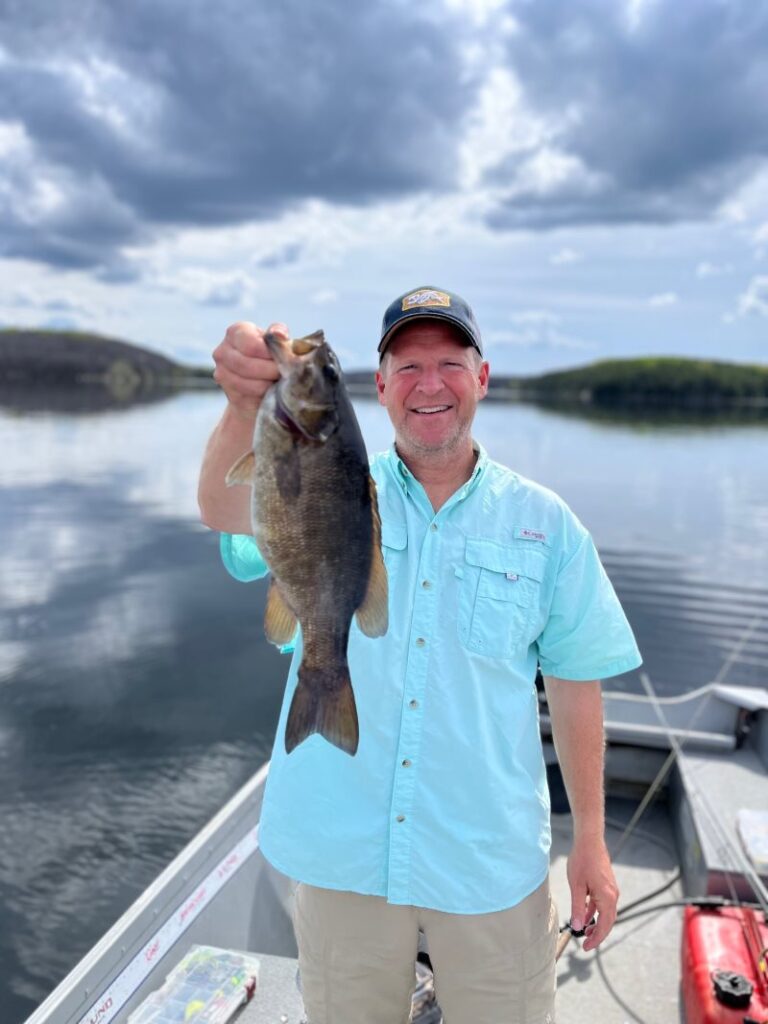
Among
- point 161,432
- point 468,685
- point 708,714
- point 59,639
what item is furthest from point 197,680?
point 161,432

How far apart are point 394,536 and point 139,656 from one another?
11.8 m

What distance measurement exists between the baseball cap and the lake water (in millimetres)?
6795

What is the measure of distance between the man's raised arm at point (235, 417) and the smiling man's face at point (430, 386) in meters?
0.66

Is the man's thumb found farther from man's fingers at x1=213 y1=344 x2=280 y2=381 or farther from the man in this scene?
man's fingers at x1=213 y1=344 x2=280 y2=381

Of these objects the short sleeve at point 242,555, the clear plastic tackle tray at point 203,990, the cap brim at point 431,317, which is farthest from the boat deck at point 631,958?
the cap brim at point 431,317

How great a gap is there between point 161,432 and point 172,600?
130 ft

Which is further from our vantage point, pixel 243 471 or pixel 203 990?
pixel 203 990

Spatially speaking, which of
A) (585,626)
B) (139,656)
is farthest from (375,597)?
(139,656)

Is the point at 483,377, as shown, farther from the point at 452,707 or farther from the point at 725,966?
the point at 725,966

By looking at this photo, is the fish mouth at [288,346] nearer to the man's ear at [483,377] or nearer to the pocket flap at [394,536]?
the pocket flap at [394,536]

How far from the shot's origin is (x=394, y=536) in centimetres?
316

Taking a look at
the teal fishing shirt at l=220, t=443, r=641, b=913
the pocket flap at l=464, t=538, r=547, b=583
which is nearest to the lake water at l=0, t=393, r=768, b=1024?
the teal fishing shirt at l=220, t=443, r=641, b=913

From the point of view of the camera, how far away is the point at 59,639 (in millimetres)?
Answer: 14516

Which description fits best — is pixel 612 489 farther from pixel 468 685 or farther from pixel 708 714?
pixel 468 685
